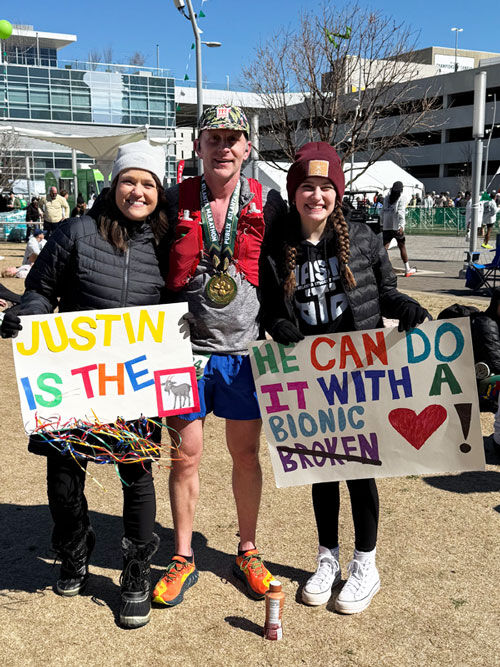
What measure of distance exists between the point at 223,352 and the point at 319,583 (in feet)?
3.73

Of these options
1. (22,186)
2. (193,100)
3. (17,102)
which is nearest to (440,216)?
(22,186)

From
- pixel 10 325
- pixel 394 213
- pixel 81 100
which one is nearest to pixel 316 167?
pixel 10 325

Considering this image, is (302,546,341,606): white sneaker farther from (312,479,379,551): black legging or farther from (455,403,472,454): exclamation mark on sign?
(455,403,472,454): exclamation mark on sign

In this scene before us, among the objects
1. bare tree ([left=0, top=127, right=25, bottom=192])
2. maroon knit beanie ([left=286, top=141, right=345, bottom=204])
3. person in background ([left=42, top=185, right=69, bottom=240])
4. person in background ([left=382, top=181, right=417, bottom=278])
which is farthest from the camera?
bare tree ([left=0, top=127, right=25, bottom=192])

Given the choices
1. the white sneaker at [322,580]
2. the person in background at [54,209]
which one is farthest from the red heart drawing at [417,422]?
the person in background at [54,209]

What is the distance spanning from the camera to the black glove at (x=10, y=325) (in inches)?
109

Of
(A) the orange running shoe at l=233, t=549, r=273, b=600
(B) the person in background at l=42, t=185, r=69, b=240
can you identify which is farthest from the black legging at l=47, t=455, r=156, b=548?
(B) the person in background at l=42, t=185, r=69, b=240

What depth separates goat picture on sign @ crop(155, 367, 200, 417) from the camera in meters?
2.95

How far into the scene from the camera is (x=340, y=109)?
1630cm

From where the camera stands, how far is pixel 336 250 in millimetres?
2906

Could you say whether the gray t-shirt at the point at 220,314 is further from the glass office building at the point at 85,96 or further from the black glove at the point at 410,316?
the glass office building at the point at 85,96

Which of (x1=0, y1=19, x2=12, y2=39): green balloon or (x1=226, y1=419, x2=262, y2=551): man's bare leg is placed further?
(x1=0, y1=19, x2=12, y2=39): green balloon

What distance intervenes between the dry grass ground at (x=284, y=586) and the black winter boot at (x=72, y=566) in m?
0.05

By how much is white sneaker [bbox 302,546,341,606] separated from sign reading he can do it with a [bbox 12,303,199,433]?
95cm
